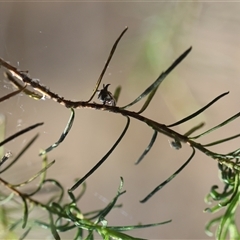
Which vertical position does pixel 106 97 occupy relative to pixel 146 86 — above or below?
below

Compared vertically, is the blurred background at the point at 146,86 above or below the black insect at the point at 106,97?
above

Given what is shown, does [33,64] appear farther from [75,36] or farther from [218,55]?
[218,55]

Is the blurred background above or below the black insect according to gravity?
above

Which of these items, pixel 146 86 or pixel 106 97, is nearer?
pixel 106 97

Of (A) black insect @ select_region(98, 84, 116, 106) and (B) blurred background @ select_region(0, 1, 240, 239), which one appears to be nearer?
(A) black insect @ select_region(98, 84, 116, 106)

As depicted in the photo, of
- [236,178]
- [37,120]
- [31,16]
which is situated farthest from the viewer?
[31,16]

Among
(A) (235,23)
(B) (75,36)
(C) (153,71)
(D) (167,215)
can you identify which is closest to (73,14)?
(B) (75,36)

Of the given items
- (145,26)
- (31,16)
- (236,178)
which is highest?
(145,26)

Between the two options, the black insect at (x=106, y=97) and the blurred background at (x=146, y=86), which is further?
the blurred background at (x=146, y=86)
